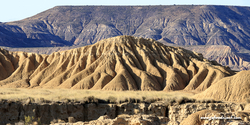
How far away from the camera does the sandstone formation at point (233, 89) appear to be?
3672cm

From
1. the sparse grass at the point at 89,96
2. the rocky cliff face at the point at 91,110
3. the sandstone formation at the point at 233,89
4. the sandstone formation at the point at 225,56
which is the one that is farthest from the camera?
the sandstone formation at the point at 225,56

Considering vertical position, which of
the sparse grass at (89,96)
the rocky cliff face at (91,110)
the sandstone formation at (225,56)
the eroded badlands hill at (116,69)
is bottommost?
the rocky cliff face at (91,110)

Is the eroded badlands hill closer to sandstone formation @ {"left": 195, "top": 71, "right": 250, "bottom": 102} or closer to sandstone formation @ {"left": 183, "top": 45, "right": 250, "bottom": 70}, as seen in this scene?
sandstone formation @ {"left": 195, "top": 71, "right": 250, "bottom": 102}

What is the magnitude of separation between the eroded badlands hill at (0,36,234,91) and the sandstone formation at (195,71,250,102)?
26.6 meters

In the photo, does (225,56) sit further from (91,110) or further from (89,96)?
(91,110)

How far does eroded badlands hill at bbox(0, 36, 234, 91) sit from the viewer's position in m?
67.2

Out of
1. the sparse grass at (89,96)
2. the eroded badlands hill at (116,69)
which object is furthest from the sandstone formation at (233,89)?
the eroded badlands hill at (116,69)

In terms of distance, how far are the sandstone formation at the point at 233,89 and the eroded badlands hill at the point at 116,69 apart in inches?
1047

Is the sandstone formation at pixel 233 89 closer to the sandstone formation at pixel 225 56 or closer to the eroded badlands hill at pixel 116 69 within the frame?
the eroded badlands hill at pixel 116 69

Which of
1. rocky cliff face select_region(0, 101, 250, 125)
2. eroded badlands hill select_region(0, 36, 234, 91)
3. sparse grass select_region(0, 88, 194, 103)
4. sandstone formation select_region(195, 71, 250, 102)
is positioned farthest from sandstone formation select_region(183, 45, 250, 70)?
rocky cliff face select_region(0, 101, 250, 125)

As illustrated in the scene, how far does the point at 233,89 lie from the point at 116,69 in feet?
121

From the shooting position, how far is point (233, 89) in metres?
37.6

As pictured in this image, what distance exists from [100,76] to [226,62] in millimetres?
112915

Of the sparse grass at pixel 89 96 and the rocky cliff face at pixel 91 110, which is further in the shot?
the sparse grass at pixel 89 96
